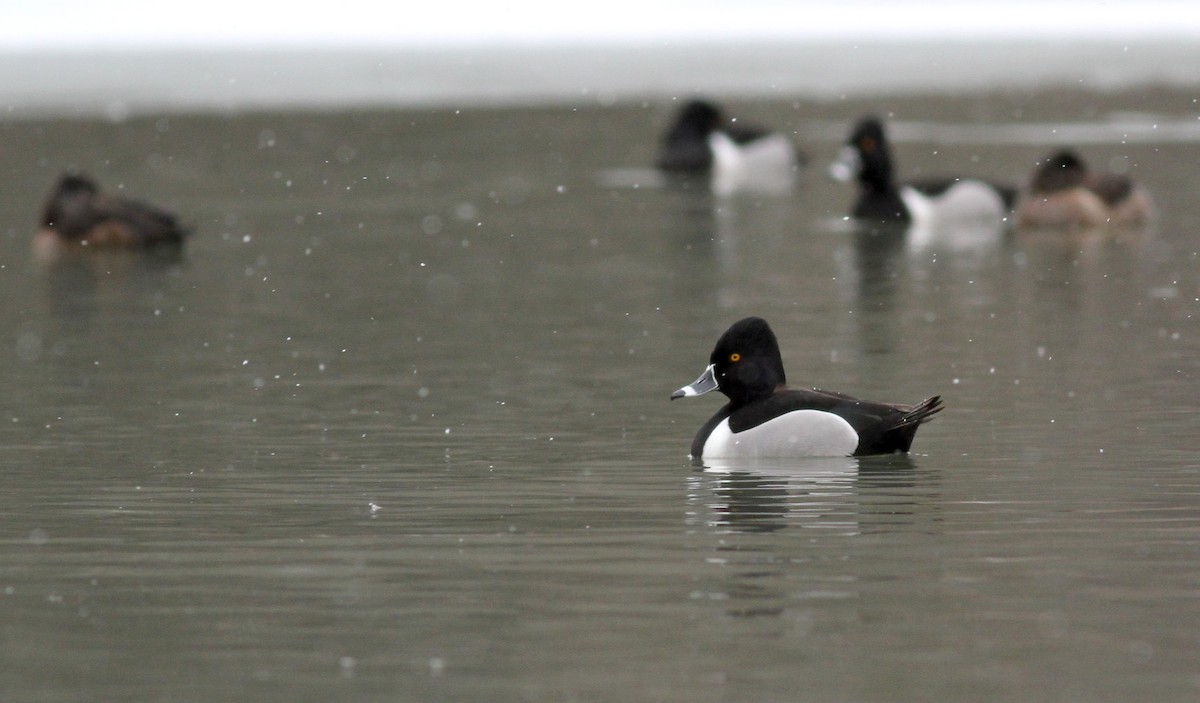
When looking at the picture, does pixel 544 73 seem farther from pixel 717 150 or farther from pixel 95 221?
pixel 95 221

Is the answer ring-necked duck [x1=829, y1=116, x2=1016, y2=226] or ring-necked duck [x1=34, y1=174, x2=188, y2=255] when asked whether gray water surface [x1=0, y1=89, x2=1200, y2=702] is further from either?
ring-necked duck [x1=829, y1=116, x2=1016, y2=226]

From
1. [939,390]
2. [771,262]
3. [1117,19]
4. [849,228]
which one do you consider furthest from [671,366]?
[1117,19]

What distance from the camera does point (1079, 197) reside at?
73.0 feet

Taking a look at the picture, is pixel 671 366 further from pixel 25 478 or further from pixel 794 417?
pixel 25 478

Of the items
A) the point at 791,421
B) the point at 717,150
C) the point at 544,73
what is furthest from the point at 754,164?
the point at 544,73

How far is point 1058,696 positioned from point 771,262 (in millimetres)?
13699

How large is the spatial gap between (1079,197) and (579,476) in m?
13.6

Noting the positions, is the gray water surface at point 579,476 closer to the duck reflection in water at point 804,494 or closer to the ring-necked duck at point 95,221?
the duck reflection in water at point 804,494

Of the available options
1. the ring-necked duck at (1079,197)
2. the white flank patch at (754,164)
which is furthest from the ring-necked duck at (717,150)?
the ring-necked duck at (1079,197)

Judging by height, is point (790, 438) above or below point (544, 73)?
below

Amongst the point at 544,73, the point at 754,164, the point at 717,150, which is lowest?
the point at 754,164

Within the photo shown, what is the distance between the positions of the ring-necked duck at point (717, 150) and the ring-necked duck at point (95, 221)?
35.4ft

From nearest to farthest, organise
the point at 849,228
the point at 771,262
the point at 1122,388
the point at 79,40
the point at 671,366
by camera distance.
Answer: the point at 1122,388 → the point at 671,366 → the point at 771,262 → the point at 849,228 → the point at 79,40

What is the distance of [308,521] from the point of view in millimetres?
8859
